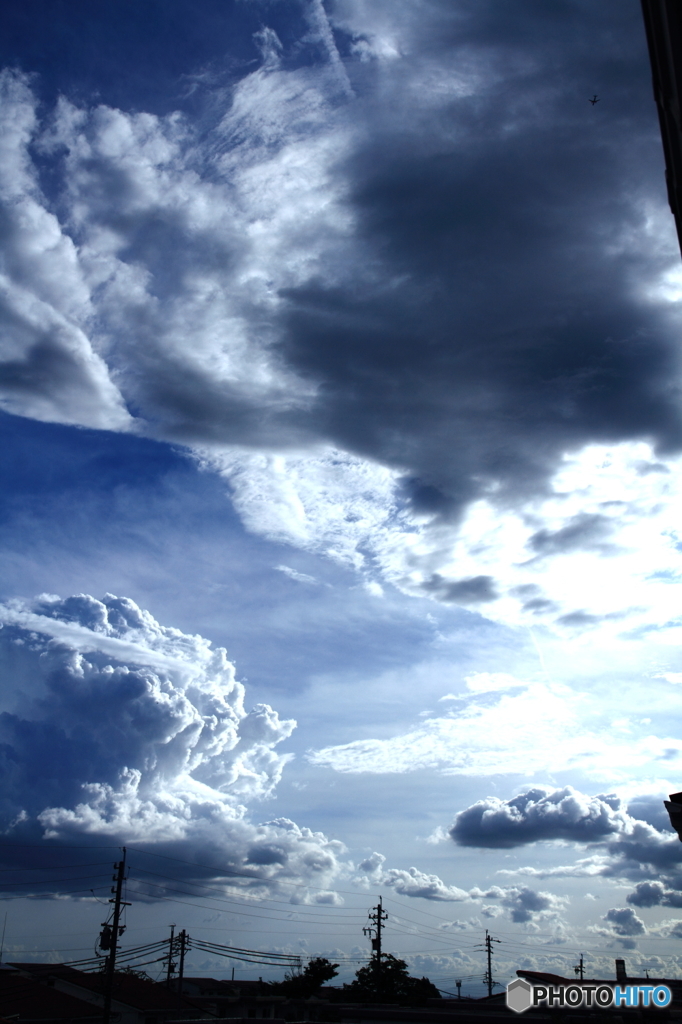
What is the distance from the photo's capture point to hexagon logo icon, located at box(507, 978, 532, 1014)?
139 feet

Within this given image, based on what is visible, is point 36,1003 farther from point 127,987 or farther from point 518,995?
point 518,995

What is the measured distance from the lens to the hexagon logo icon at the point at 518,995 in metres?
42.5

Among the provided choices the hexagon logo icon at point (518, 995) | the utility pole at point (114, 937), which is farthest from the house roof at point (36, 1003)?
the hexagon logo icon at point (518, 995)

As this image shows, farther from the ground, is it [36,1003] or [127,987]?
[36,1003]

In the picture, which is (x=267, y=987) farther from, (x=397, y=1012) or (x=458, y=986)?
(x=397, y=1012)

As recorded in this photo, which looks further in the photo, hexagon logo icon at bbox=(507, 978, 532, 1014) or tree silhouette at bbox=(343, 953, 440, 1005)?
tree silhouette at bbox=(343, 953, 440, 1005)

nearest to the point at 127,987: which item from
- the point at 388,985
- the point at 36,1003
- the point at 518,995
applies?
the point at 36,1003

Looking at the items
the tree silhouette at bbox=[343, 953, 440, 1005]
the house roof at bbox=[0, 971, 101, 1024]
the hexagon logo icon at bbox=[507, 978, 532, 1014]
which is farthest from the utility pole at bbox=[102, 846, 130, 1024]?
the tree silhouette at bbox=[343, 953, 440, 1005]

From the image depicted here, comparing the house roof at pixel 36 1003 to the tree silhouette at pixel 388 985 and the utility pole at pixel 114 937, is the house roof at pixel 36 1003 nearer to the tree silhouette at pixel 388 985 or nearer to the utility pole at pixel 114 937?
the utility pole at pixel 114 937

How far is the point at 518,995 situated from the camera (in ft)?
143

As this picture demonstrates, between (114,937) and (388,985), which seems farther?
(388,985)

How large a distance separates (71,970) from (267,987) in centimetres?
5450

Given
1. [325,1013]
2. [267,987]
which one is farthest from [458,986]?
[325,1013]

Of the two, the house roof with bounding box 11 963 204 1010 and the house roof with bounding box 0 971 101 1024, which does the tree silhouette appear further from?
the house roof with bounding box 0 971 101 1024
